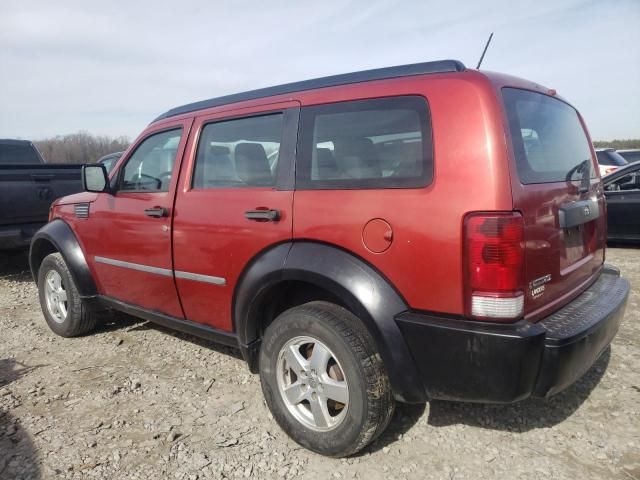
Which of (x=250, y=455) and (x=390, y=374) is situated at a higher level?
(x=390, y=374)

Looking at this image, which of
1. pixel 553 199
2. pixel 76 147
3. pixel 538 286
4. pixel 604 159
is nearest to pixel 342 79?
pixel 553 199

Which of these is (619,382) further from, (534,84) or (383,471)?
Answer: (534,84)

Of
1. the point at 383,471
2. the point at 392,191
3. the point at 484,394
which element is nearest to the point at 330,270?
the point at 392,191

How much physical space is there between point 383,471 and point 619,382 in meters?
1.79

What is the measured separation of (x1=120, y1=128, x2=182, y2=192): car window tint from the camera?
3.34 m

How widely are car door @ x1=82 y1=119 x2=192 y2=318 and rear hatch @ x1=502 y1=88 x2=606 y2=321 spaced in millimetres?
2119

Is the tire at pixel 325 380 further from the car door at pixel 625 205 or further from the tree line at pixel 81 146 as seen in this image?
the tree line at pixel 81 146

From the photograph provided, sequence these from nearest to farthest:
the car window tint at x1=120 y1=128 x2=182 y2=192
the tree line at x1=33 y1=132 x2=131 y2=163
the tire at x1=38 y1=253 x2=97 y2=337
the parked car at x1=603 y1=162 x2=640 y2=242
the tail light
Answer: the tail light → the car window tint at x1=120 y1=128 x2=182 y2=192 → the tire at x1=38 y1=253 x2=97 y2=337 → the parked car at x1=603 y1=162 x2=640 y2=242 → the tree line at x1=33 y1=132 x2=131 y2=163

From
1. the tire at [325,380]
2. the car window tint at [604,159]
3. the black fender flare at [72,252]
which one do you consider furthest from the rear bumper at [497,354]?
the car window tint at [604,159]

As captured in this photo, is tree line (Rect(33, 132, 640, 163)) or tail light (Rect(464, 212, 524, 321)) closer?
tail light (Rect(464, 212, 524, 321))

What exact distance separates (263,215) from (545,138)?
4.97 feet

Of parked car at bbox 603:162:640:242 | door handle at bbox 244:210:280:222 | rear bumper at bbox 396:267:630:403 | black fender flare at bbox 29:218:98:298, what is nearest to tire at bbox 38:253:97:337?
black fender flare at bbox 29:218:98:298

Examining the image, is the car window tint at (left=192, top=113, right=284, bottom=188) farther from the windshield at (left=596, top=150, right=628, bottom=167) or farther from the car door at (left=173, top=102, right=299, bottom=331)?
the windshield at (left=596, top=150, right=628, bottom=167)

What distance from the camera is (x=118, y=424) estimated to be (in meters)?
2.85
